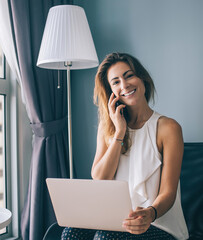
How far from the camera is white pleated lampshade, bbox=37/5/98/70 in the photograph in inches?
69.8

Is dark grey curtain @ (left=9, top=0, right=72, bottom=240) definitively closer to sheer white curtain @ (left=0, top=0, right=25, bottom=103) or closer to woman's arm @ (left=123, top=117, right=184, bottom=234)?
sheer white curtain @ (left=0, top=0, right=25, bottom=103)

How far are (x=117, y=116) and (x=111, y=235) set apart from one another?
0.56 meters

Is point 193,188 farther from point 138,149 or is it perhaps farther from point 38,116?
point 38,116

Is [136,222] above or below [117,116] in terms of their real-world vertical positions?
below

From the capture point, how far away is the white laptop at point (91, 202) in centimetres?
113

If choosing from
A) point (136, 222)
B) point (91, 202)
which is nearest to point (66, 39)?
point (91, 202)

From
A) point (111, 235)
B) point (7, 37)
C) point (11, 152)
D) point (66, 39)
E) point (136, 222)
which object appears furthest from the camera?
point (11, 152)

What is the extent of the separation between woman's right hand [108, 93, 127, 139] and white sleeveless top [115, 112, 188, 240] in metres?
0.07

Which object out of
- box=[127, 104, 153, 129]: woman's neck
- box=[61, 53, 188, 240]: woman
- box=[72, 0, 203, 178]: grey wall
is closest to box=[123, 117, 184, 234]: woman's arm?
box=[61, 53, 188, 240]: woman

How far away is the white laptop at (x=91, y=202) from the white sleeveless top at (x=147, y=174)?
0.25 meters

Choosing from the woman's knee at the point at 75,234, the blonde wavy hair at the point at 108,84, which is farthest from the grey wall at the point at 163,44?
the woman's knee at the point at 75,234

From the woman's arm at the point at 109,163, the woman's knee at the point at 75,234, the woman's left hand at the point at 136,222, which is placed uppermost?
the woman's arm at the point at 109,163

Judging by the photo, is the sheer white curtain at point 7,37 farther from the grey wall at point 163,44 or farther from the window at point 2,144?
the grey wall at point 163,44

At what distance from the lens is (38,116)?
6.76 feet
